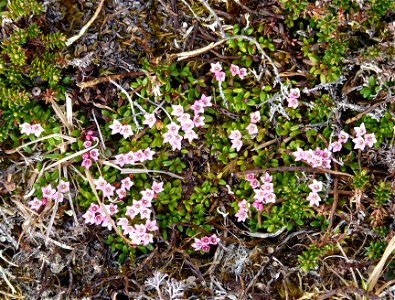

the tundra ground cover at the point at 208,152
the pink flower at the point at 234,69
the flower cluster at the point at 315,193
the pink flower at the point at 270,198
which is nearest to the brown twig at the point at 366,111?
the tundra ground cover at the point at 208,152

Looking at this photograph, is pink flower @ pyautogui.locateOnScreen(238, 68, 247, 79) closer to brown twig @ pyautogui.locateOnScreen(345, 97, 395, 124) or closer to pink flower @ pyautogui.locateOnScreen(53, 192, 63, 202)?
brown twig @ pyautogui.locateOnScreen(345, 97, 395, 124)

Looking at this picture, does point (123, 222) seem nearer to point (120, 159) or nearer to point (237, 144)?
point (120, 159)

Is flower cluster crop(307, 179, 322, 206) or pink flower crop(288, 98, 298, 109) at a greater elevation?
pink flower crop(288, 98, 298, 109)

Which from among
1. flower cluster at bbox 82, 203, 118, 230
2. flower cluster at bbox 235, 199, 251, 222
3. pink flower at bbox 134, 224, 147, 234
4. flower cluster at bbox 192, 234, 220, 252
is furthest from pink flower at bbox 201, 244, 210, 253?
flower cluster at bbox 82, 203, 118, 230

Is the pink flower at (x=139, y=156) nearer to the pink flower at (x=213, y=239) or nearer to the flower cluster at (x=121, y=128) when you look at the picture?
the flower cluster at (x=121, y=128)

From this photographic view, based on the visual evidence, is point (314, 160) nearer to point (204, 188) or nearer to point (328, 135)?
point (328, 135)

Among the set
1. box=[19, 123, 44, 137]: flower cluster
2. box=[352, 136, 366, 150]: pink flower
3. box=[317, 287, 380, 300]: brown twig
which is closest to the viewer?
box=[317, 287, 380, 300]: brown twig
